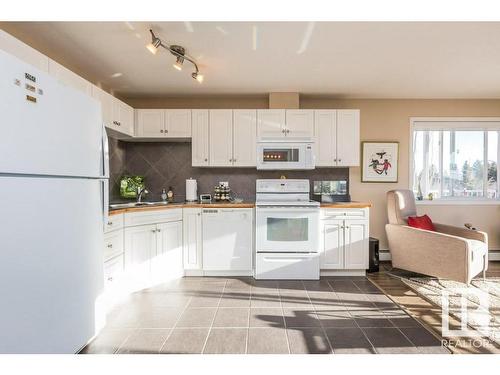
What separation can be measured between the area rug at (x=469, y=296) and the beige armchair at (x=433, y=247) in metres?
0.12

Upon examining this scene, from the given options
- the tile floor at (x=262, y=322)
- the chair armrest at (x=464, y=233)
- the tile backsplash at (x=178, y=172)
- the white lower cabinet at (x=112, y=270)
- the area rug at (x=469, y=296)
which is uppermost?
the tile backsplash at (x=178, y=172)

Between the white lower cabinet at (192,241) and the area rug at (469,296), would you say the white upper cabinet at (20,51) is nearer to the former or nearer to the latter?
the white lower cabinet at (192,241)

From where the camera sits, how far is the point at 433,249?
3.31m

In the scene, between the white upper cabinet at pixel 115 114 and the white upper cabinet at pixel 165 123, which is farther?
the white upper cabinet at pixel 165 123

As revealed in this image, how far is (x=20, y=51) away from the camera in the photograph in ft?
6.52

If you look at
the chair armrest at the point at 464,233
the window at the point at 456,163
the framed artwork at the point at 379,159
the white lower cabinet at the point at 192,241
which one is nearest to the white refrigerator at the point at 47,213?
the white lower cabinet at the point at 192,241

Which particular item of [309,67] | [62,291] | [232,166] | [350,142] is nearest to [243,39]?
[309,67]

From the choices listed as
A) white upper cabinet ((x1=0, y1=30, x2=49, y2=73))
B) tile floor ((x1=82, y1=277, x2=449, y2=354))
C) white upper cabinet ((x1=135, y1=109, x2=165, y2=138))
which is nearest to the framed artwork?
tile floor ((x1=82, y1=277, x2=449, y2=354))

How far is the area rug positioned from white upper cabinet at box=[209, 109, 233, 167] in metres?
2.62

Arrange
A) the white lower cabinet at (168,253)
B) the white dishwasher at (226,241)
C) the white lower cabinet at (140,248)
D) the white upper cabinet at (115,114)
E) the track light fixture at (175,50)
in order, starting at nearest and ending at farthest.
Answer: the track light fixture at (175,50) < the white lower cabinet at (140,248) < the white upper cabinet at (115,114) < the white lower cabinet at (168,253) < the white dishwasher at (226,241)

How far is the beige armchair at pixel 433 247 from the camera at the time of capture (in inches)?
122

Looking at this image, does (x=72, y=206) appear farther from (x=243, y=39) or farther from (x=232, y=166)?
(x=232, y=166)

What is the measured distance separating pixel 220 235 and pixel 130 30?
90.6 inches
